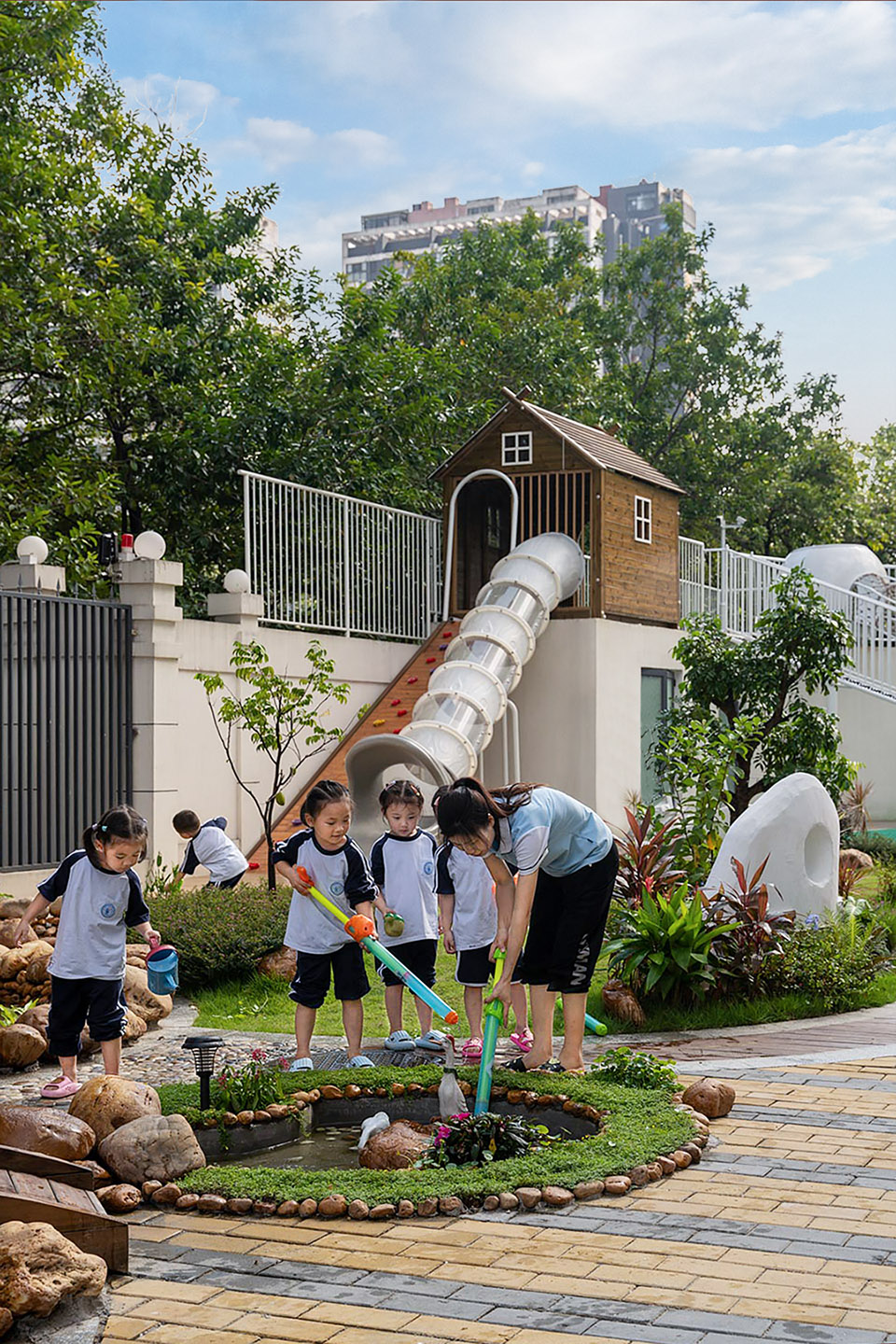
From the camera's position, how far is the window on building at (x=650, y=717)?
65.0 feet

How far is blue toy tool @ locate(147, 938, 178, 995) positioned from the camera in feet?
23.0

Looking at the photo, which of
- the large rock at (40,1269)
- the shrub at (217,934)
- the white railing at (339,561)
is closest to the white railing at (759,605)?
the white railing at (339,561)

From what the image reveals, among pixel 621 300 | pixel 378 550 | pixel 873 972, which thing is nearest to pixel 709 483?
pixel 621 300

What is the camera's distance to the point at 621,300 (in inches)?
1356

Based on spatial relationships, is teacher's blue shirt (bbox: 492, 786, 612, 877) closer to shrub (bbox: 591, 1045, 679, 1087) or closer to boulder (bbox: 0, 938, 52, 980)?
shrub (bbox: 591, 1045, 679, 1087)

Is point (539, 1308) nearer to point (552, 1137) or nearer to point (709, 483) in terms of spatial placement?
point (552, 1137)

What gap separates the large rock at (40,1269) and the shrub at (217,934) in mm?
5456

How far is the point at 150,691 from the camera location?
13.3m

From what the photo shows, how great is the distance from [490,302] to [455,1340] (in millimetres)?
27342

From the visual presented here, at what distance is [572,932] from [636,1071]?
2.20 feet

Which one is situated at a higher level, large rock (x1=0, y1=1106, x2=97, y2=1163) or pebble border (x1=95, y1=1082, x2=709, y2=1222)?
large rock (x1=0, y1=1106, x2=97, y2=1163)

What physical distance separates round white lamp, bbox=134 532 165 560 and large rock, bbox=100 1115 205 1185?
844 centimetres

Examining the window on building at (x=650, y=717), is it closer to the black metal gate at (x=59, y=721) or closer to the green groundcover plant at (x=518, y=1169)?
the black metal gate at (x=59, y=721)

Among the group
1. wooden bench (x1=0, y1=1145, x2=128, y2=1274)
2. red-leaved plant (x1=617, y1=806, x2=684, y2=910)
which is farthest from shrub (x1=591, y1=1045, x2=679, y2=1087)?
wooden bench (x1=0, y1=1145, x2=128, y2=1274)
